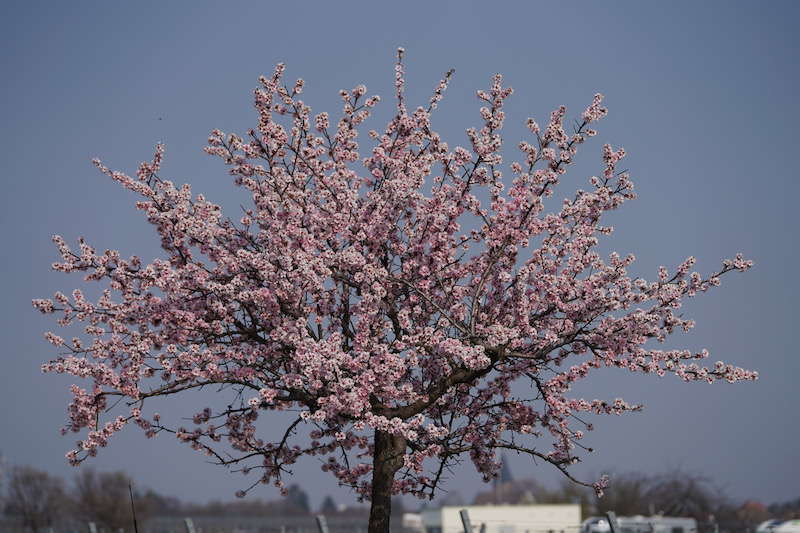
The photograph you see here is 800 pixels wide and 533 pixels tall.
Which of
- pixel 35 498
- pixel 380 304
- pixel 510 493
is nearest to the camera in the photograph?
pixel 380 304

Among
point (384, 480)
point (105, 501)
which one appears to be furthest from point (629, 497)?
point (384, 480)

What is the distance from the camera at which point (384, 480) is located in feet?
51.0

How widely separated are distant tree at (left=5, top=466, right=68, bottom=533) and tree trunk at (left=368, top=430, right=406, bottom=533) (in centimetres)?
6611

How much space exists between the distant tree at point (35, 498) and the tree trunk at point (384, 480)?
6611 cm

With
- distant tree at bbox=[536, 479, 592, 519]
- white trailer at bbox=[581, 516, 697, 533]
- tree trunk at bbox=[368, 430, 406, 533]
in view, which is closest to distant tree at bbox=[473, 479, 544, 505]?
distant tree at bbox=[536, 479, 592, 519]

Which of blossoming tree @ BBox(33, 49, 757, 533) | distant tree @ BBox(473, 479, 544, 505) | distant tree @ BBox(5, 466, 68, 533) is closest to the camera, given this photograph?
blossoming tree @ BBox(33, 49, 757, 533)

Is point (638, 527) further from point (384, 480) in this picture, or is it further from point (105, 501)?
point (105, 501)

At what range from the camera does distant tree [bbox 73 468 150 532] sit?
77.2 meters

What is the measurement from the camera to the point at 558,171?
15.3 m

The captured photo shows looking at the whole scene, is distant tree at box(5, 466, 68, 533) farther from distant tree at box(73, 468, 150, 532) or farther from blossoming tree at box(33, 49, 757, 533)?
blossoming tree at box(33, 49, 757, 533)

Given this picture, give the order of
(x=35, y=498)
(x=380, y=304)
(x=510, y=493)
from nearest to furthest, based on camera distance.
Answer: (x=380, y=304), (x=35, y=498), (x=510, y=493)

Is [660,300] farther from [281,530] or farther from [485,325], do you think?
[281,530]

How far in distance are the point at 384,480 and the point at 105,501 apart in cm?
6830

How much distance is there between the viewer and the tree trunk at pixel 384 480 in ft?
50.7
